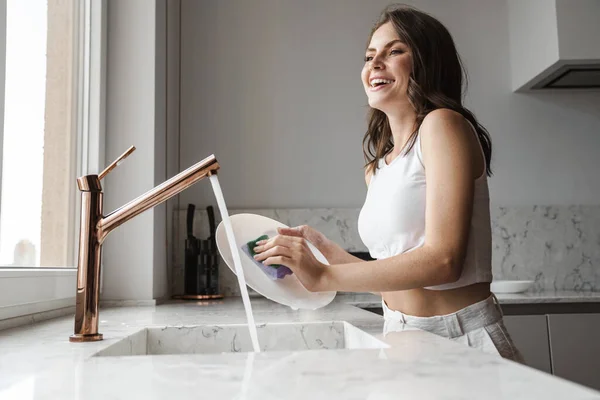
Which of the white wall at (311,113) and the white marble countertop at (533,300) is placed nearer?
the white marble countertop at (533,300)

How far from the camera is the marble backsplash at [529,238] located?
2.75 metres

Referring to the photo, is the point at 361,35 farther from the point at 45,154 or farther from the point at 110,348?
the point at 110,348

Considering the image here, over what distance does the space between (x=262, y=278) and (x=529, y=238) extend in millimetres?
1841

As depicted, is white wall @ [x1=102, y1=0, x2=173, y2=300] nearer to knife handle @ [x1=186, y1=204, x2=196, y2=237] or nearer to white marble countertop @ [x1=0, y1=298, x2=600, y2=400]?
knife handle @ [x1=186, y1=204, x2=196, y2=237]

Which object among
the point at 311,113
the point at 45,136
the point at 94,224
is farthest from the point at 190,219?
the point at 94,224

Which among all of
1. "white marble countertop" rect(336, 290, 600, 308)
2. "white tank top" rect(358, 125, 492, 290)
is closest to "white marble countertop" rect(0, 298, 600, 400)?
"white tank top" rect(358, 125, 492, 290)

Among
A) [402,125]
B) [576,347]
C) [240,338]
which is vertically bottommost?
[576,347]

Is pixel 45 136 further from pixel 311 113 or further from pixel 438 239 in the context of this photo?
pixel 311 113

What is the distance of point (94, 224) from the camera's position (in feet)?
3.31

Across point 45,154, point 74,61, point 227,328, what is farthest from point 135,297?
point 227,328

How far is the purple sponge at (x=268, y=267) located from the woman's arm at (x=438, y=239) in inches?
5.6

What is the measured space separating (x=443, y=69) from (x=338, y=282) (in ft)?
1.81

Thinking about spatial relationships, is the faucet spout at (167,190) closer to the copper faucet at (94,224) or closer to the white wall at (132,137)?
the copper faucet at (94,224)

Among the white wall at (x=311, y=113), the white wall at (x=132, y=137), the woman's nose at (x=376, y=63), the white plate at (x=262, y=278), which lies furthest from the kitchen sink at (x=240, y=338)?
the white wall at (x=311, y=113)
